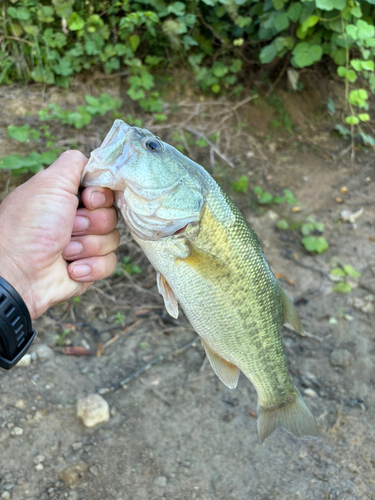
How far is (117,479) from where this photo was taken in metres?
2.46

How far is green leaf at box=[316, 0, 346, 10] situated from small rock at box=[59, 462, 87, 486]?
4409 millimetres

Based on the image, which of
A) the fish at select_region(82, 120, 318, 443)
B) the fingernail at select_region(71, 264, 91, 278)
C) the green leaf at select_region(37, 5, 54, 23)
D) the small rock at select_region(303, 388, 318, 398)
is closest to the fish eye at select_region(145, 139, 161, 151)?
the fish at select_region(82, 120, 318, 443)

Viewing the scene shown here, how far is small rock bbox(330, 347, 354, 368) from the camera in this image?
10.7 ft

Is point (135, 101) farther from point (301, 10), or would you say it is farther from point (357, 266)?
point (357, 266)

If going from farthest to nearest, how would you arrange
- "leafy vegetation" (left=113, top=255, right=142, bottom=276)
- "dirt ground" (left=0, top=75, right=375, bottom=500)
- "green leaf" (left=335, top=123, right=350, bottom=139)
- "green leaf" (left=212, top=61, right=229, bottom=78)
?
"green leaf" (left=335, top=123, right=350, bottom=139) < "green leaf" (left=212, top=61, right=229, bottom=78) < "leafy vegetation" (left=113, top=255, right=142, bottom=276) < "dirt ground" (left=0, top=75, right=375, bottom=500)

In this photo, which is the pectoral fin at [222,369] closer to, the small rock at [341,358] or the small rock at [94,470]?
the small rock at [94,470]

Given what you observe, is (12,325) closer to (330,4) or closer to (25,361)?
(25,361)

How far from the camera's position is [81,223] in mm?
2055

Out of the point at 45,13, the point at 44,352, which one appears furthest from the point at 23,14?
the point at 44,352

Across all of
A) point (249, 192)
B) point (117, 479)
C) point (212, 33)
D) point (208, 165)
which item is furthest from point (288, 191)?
point (117, 479)

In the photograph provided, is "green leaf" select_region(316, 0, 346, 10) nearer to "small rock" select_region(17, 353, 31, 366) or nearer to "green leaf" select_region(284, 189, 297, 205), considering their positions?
"green leaf" select_region(284, 189, 297, 205)

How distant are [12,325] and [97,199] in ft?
2.24

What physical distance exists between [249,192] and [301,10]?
2.05 m

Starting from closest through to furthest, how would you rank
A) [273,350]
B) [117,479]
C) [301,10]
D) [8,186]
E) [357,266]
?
[273,350] → [117,479] → [8,186] → [357,266] → [301,10]
